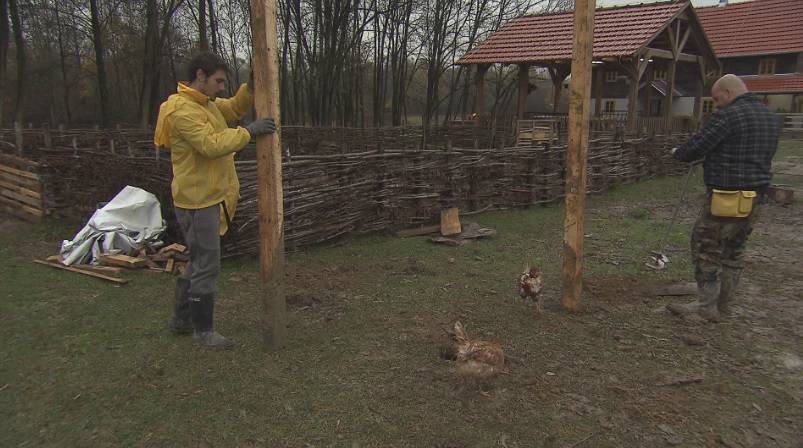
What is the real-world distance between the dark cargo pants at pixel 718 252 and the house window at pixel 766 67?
3099 centimetres

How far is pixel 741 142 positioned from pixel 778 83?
30.3 metres

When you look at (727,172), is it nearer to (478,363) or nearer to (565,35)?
(478,363)

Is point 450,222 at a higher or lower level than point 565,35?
lower

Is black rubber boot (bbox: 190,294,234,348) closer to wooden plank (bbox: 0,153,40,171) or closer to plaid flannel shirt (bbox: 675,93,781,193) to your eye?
plaid flannel shirt (bbox: 675,93,781,193)

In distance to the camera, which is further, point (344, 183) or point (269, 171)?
point (344, 183)

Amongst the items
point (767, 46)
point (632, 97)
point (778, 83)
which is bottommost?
point (632, 97)

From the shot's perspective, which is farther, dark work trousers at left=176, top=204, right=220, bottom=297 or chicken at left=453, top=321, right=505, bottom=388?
dark work trousers at left=176, top=204, right=220, bottom=297

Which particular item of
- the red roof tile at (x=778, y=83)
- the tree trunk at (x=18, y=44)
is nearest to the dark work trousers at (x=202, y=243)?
the tree trunk at (x=18, y=44)

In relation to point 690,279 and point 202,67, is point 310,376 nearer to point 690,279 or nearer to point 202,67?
point 202,67

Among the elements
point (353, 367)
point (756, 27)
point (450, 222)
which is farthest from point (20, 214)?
point (756, 27)

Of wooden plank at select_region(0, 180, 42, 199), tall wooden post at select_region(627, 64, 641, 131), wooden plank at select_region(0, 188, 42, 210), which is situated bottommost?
wooden plank at select_region(0, 188, 42, 210)

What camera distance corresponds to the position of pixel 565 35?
16.3 meters

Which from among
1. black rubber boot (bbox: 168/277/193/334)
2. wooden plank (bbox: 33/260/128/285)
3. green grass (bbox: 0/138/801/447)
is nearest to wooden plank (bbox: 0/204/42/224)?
green grass (bbox: 0/138/801/447)

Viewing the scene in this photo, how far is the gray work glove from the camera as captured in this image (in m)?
3.24
